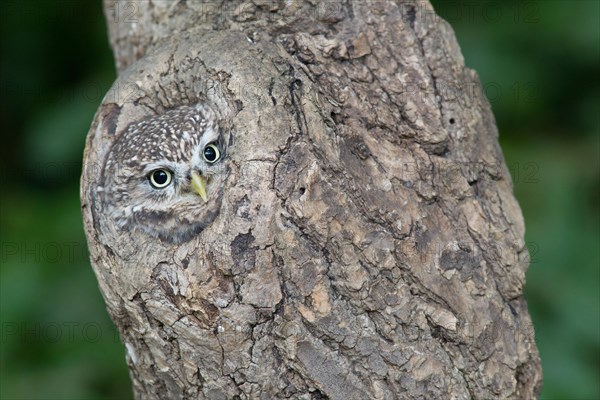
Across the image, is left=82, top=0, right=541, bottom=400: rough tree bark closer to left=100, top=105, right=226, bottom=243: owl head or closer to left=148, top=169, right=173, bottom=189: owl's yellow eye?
left=100, top=105, right=226, bottom=243: owl head

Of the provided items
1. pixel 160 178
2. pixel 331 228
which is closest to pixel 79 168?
pixel 160 178

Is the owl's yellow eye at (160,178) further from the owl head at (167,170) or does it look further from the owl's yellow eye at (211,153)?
the owl's yellow eye at (211,153)

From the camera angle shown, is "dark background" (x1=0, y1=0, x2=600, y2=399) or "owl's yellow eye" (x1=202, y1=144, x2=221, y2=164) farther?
"dark background" (x1=0, y1=0, x2=600, y2=399)

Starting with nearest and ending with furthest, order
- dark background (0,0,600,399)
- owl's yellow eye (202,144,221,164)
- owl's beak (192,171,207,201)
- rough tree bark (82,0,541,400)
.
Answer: rough tree bark (82,0,541,400), owl's beak (192,171,207,201), owl's yellow eye (202,144,221,164), dark background (0,0,600,399)

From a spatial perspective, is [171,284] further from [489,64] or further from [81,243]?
[489,64]

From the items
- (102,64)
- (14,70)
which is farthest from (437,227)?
(14,70)

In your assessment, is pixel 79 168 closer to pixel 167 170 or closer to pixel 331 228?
pixel 167 170

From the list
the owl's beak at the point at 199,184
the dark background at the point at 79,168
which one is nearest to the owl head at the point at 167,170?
the owl's beak at the point at 199,184

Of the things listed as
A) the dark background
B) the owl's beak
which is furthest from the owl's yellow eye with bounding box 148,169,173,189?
the dark background
